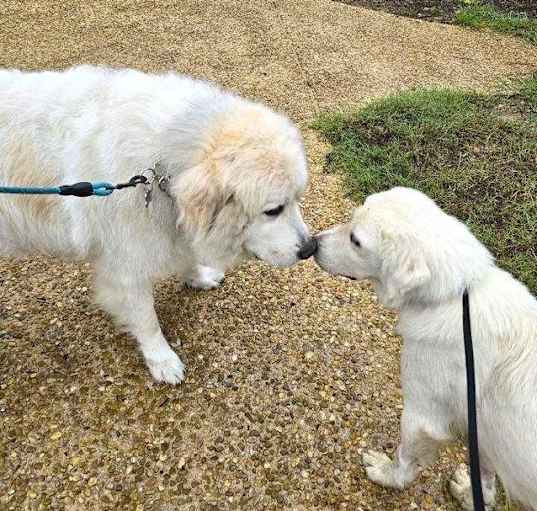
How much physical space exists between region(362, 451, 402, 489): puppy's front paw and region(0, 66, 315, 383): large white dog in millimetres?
1239

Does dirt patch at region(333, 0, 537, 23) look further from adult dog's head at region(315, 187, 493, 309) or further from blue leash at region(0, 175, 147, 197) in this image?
blue leash at region(0, 175, 147, 197)

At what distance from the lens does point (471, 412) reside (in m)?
1.95

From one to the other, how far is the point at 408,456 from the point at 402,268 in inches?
40.6

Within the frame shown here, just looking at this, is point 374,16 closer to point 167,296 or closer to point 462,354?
point 167,296

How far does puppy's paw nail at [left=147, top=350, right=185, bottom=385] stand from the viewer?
331cm

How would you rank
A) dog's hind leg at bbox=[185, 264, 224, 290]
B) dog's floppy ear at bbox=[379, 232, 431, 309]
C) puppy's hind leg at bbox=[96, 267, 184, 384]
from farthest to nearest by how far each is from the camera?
dog's hind leg at bbox=[185, 264, 224, 290]
puppy's hind leg at bbox=[96, 267, 184, 384]
dog's floppy ear at bbox=[379, 232, 431, 309]

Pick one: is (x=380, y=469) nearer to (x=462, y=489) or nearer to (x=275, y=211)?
(x=462, y=489)

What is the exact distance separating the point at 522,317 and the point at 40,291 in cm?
327

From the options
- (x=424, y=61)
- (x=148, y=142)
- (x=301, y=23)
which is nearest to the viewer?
(x=148, y=142)

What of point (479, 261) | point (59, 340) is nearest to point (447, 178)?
point (479, 261)

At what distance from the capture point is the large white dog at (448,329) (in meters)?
2.10

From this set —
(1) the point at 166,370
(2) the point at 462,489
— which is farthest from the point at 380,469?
(1) the point at 166,370

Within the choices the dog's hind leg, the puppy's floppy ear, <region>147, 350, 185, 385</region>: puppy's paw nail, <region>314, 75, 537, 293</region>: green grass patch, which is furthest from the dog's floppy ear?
<region>314, 75, 537, 293</region>: green grass patch

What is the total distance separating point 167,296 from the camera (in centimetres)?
389
